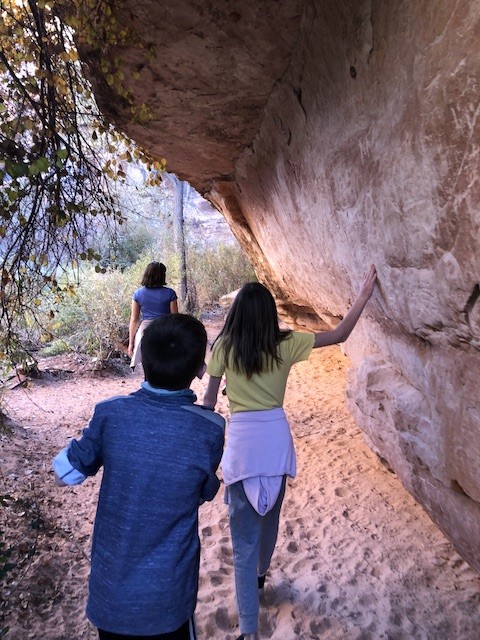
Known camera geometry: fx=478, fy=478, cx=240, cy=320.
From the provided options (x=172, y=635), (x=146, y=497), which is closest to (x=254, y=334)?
(x=146, y=497)

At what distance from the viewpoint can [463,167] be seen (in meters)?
1.64

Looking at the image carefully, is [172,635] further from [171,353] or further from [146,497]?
[171,353]

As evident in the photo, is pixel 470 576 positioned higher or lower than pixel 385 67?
lower

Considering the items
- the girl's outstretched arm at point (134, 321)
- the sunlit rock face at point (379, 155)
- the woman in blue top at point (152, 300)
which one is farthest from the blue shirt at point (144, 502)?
the girl's outstretched arm at point (134, 321)

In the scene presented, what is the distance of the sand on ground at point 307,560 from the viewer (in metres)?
2.55

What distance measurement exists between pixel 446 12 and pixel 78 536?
11.6 ft

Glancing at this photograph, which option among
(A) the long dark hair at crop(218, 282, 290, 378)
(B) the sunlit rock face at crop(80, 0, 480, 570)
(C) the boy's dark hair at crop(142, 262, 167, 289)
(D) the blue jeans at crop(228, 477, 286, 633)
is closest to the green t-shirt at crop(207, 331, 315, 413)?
(A) the long dark hair at crop(218, 282, 290, 378)

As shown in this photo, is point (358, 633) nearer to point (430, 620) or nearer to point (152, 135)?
point (430, 620)

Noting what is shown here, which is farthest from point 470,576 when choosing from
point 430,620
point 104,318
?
point 104,318

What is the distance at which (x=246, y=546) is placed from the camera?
2.16m

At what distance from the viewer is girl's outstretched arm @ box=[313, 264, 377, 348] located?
7.22 feet

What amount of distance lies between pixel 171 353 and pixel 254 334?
72cm

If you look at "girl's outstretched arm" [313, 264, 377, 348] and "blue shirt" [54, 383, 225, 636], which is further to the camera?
"girl's outstretched arm" [313, 264, 377, 348]

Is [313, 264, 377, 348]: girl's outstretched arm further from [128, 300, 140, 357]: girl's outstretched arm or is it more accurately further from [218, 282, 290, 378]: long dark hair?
[128, 300, 140, 357]: girl's outstretched arm
